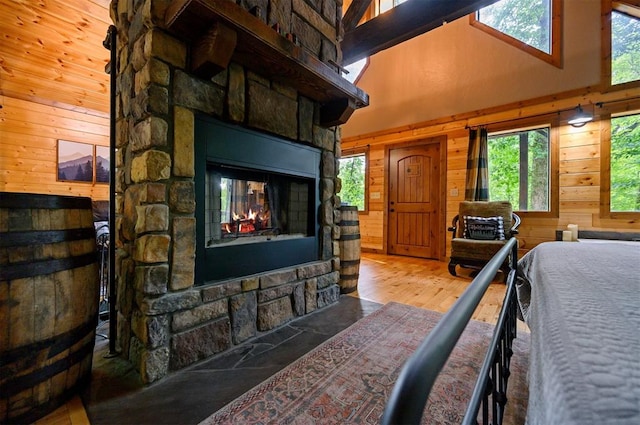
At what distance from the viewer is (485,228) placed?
3.54 meters

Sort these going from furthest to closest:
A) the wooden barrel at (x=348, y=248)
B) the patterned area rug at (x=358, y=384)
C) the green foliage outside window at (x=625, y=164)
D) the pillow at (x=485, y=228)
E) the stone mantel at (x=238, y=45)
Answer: the pillow at (x=485, y=228)
the green foliage outside window at (x=625, y=164)
the wooden barrel at (x=348, y=248)
the stone mantel at (x=238, y=45)
the patterned area rug at (x=358, y=384)

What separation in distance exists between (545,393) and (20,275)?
1.50 meters

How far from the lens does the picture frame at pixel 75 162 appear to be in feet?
11.7

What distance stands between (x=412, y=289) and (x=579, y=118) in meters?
2.99

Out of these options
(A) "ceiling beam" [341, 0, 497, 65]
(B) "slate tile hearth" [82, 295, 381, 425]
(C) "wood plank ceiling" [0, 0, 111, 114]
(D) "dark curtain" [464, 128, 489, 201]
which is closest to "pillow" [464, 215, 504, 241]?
(D) "dark curtain" [464, 128, 489, 201]

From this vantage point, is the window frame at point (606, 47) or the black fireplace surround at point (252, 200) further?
the window frame at point (606, 47)

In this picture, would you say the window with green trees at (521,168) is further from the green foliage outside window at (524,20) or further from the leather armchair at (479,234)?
the green foliage outside window at (524,20)

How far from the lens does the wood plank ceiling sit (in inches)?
100

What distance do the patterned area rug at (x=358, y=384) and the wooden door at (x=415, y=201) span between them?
3.00m

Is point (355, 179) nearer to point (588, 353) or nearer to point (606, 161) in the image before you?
point (606, 161)

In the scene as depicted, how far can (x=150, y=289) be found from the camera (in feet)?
4.27

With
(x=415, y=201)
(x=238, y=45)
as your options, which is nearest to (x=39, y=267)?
(x=238, y=45)

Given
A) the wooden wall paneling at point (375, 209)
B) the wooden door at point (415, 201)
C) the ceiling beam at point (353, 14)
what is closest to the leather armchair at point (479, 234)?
the wooden door at point (415, 201)

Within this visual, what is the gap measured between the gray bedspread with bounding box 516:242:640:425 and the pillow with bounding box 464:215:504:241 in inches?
127
